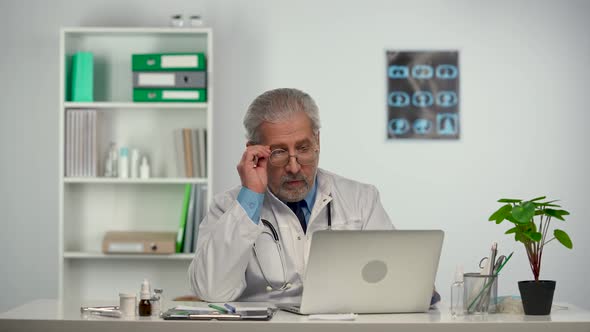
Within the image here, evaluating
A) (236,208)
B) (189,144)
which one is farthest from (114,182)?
(236,208)

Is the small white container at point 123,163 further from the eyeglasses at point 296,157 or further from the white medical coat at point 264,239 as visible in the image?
the eyeglasses at point 296,157

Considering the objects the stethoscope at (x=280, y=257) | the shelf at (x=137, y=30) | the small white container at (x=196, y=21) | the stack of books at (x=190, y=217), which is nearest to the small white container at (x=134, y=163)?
the stack of books at (x=190, y=217)

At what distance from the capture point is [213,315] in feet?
6.96

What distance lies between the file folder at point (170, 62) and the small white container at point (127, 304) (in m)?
2.49

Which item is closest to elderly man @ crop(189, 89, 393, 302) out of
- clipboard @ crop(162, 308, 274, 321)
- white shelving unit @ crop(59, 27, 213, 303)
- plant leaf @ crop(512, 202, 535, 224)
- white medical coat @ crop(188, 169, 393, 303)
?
white medical coat @ crop(188, 169, 393, 303)

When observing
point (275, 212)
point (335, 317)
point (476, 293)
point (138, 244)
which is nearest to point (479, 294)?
point (476, 293)

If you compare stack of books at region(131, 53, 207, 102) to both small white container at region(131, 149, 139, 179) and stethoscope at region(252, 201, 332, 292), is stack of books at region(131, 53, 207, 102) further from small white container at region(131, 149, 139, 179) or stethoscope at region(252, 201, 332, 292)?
stethoscope at region(252, 201, 332, 292)

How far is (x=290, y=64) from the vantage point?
4.89 meters

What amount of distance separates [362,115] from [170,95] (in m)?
1.07

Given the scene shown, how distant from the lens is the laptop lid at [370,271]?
7.09 ft

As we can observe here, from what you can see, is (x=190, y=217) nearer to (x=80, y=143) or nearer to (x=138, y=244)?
(x=138, y=244)

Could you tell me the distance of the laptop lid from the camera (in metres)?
2.16

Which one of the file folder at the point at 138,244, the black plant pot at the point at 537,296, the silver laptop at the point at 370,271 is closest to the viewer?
the silver laptop at the point at 370,271

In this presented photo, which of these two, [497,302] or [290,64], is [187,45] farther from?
[497,302]
